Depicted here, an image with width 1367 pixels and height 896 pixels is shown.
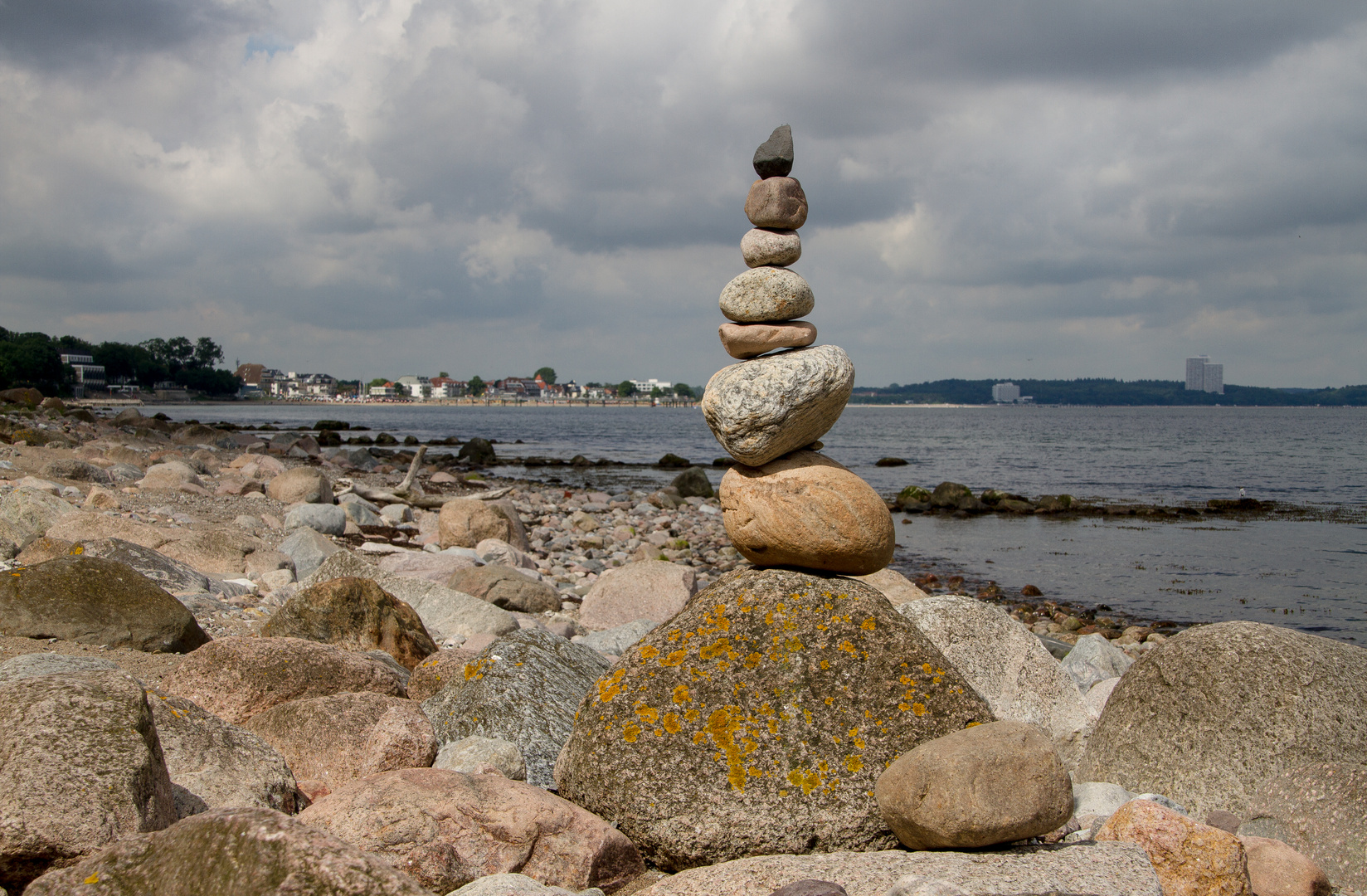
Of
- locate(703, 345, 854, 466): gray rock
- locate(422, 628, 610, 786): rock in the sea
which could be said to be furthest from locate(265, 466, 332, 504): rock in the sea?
locate(703, 345, 854, 466): gray rock

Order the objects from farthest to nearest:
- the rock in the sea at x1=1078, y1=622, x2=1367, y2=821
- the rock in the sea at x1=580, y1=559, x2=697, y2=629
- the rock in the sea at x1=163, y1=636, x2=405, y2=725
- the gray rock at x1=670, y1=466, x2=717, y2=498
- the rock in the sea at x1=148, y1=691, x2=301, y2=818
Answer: the gray rock at x1=670, y1=466, x2=717, y2=498 → the rock in the sea at x1=580, y1=559, x2=697, y2=629 → the rock in the sea at x1=163, y1=636, x2=405, y2=725 → the rock in the sea at x1=1078, y1=622, x2=1367, y2=821 → the rock in the sea at x1=148, y1=691, x2=301, y2=818

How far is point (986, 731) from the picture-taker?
4.29 m

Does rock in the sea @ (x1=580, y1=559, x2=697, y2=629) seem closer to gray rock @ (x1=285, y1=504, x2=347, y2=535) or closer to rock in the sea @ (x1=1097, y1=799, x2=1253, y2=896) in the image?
gray rock @ (x1=285, y1=504, x2=347, y2=535)

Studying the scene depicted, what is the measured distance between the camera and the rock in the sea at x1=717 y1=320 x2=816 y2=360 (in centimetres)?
564

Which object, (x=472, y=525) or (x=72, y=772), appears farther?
(x=472, y=525)

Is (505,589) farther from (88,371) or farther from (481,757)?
(88,371)

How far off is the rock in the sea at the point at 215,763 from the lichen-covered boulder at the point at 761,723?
1.53 m

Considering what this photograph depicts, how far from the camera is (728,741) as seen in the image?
183 inches

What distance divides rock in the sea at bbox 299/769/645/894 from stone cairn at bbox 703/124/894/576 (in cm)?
190

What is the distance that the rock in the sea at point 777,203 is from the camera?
569 centimetres

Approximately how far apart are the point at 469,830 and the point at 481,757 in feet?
3.28

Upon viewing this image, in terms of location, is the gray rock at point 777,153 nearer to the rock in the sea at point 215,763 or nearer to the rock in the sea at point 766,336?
the rock in the sea at point 766,336

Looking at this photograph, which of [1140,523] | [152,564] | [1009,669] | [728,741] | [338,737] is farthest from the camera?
[1140,523]

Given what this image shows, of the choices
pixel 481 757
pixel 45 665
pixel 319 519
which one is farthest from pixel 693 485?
pixel 45 665
